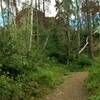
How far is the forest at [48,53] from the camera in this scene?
13.5m


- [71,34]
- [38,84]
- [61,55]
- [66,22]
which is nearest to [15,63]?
[38,84]

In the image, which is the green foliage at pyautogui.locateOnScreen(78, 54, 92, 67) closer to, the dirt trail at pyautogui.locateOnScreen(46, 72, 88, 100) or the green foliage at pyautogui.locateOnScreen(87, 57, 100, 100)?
the dirt trail at pyautogui.locateOnScreen(46, 72, 88, 100)

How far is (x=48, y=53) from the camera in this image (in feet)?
83.9

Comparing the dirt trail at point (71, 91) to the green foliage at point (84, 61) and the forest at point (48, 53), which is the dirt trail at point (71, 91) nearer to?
the forest at point (48, 53)

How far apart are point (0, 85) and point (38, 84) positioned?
127 inches

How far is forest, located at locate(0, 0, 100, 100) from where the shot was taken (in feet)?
44.4

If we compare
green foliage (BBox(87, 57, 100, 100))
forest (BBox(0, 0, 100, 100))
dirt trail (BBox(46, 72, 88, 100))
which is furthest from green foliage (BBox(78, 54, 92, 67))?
green foliage (BBox(87, 57, 100, 100))

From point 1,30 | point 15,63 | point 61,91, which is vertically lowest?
point 61,91

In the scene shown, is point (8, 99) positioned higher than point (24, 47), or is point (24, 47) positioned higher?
point (24, 47)

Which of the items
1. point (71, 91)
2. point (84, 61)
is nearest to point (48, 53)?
point (84, 61)

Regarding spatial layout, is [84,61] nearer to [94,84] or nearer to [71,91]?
[71,91]

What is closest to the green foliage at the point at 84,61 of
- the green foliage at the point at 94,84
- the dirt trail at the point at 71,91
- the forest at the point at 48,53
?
the forest at the point at 48,53

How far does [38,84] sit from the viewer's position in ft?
48.3

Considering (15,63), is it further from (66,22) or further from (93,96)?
(66,22)
